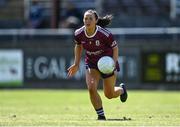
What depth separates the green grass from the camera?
480 inches

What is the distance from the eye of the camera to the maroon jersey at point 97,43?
13172mm

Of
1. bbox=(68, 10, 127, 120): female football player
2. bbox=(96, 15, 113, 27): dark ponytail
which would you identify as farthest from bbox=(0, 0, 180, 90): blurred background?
bbox=(68, 10, 127, 120): female football player

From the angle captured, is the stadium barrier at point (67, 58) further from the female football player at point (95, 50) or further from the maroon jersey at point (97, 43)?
the maroon jersey at point (97, 43)

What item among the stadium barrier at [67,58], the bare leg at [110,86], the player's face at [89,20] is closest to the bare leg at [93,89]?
the bare leg at [110,86]

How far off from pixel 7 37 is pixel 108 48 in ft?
52.7

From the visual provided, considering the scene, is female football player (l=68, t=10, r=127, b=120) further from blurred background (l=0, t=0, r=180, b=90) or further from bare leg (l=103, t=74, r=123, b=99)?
blurred background (l=0, t=0, r=180, b=90)

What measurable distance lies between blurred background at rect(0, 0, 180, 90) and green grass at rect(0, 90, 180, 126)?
3.80 ft

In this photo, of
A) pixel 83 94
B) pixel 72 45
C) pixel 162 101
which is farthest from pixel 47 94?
pixel 162 101

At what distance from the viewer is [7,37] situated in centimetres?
2891

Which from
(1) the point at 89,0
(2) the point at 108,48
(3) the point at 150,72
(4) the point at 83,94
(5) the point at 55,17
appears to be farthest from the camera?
(1) the point at 89,0

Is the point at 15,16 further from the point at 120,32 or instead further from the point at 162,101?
the point at 162,101

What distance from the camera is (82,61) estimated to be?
1086 inches

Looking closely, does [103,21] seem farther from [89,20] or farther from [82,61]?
[82,61]

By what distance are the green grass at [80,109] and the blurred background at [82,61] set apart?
1.16 meters
